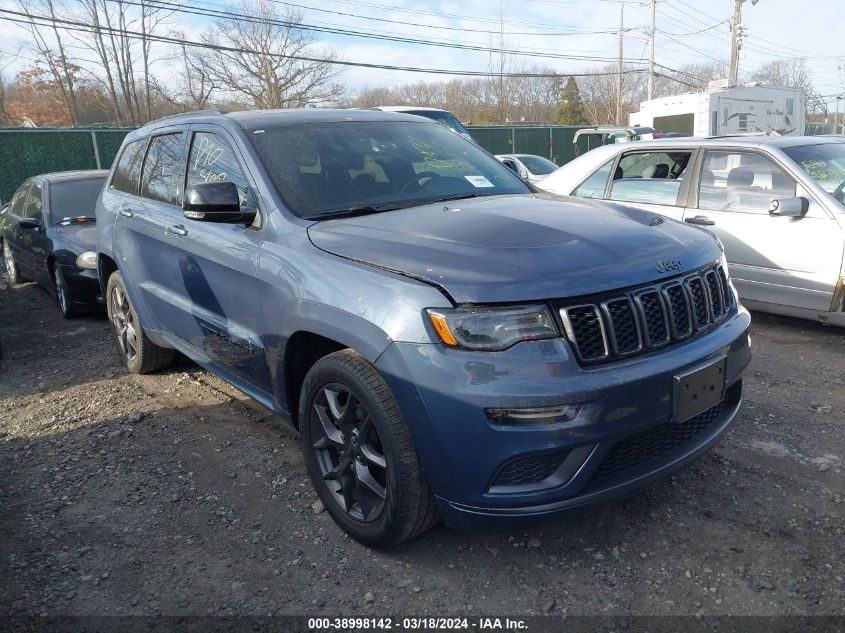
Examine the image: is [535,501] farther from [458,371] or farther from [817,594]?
[817,594]

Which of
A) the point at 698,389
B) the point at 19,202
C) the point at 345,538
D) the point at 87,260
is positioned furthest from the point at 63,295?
the point at 698,389

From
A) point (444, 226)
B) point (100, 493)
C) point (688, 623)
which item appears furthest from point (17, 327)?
point (688, 623)

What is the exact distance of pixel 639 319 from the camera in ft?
8.18

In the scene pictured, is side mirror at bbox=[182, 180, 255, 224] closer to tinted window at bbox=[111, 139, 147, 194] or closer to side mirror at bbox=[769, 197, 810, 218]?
tinted window at bbox=[111, 139, 147, 194]

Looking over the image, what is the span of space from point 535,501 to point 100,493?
2.34m

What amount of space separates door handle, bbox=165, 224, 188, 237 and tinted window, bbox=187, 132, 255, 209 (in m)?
0.27

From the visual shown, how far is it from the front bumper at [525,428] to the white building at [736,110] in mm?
16536

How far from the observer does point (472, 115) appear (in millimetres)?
49906

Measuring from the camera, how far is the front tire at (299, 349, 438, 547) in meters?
2.52

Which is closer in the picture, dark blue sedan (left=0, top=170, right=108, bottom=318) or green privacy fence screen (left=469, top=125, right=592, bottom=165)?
dark blue sedan (left=0, top=170, right=108, bottom=318)

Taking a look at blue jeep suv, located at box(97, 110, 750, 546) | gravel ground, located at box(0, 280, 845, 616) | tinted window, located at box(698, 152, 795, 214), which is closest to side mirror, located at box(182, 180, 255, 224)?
blue jeep suv, located at box(97, 110, 750, 546)

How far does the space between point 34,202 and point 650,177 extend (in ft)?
22.2

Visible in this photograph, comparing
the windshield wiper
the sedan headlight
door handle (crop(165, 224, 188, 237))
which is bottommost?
the sedan headlight

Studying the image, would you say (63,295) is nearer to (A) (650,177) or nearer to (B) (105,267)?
(B) (105,267)
